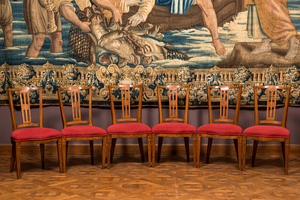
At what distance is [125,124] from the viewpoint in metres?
4.99

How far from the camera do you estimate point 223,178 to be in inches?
171

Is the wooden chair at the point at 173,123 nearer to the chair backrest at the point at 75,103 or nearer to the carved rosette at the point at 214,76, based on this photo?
the carved rosette at the point at 214,76

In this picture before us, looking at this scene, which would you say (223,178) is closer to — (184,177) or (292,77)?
(184,177)

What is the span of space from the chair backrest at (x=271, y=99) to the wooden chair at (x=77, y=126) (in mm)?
2109

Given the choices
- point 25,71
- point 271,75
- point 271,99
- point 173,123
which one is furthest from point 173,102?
point 25,71

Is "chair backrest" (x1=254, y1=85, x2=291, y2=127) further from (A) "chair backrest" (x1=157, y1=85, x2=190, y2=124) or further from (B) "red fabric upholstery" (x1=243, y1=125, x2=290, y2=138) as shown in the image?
(A) "chair backrest" (x1=157, y1=85, x2=190, y2=124)

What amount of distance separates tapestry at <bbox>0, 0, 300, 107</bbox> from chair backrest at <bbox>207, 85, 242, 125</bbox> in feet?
0.39

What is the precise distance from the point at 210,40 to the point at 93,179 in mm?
2594

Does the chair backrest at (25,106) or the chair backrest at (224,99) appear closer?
the chair backrest at (25,106)

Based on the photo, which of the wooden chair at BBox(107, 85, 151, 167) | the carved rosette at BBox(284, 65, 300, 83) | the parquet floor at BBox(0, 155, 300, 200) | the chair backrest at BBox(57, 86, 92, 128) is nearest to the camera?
the parquet floor at BBox(0, 155, 300, 200)

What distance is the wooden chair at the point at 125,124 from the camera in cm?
479

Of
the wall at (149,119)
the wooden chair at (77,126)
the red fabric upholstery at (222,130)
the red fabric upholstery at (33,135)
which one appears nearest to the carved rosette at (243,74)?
the wall at (149,119)

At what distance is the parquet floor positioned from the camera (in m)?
3.79

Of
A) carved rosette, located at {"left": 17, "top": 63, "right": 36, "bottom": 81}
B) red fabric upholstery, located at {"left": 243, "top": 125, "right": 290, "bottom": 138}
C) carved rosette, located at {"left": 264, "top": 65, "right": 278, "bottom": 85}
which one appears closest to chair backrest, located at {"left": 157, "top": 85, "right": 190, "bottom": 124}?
red fabric upholstery, located at {"left": 243, "top": 125, "right": 290, "bottom": 138}
